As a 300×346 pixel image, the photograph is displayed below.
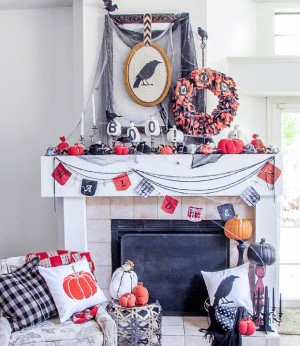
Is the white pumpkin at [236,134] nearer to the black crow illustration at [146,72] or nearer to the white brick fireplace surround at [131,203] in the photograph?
the white brick fireplace surround at [131,203]

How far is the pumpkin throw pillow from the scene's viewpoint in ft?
9.23

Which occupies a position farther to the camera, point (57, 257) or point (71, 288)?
point (57, 257)

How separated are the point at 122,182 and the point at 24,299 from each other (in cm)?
103

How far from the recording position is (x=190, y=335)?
313 centimetres

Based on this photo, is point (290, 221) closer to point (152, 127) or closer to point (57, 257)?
point (152, 127)

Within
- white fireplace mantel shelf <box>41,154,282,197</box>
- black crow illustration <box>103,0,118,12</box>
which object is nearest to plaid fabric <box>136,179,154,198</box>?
white fireplace mantel shelf <box>41,154,282,197</box>

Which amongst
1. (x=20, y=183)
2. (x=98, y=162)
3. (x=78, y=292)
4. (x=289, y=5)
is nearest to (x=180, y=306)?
(x=78, y=292)

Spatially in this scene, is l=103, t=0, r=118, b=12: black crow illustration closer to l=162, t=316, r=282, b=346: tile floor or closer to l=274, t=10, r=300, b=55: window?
l=274, t=10, r=300, b=55: window

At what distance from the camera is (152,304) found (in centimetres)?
295

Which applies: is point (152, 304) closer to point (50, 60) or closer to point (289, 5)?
point (50, 60)

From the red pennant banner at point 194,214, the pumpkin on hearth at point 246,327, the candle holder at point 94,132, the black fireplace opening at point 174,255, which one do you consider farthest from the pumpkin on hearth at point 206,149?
the pumpkin on hearth at point 246,327

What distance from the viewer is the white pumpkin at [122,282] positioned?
9.89ft

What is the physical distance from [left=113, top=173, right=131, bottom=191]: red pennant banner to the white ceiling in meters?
1.52

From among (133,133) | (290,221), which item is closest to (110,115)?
(133,133)
